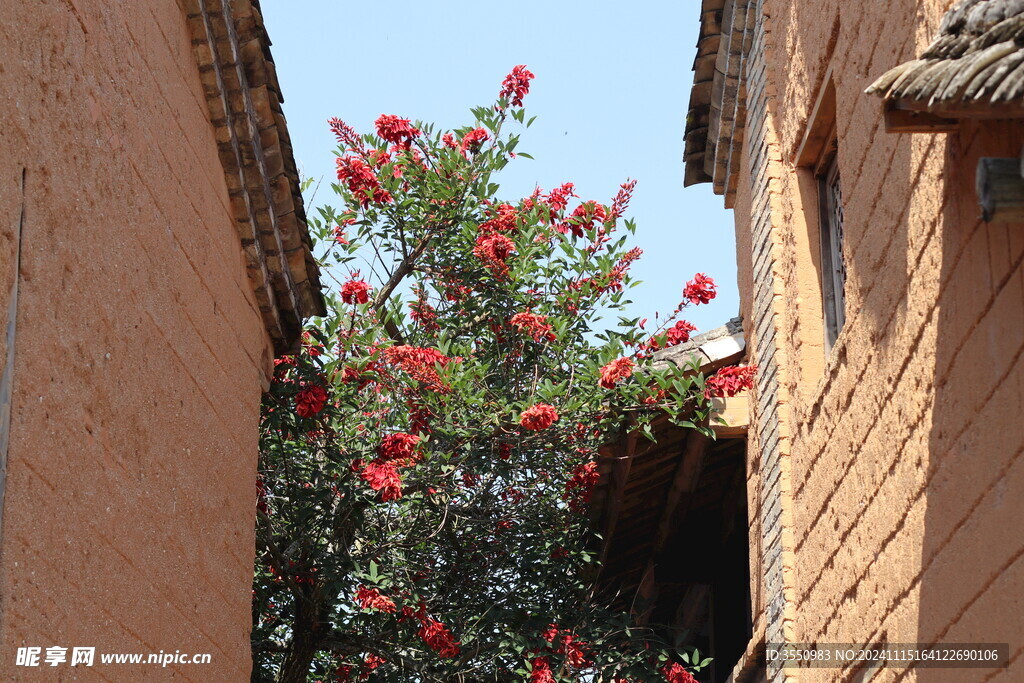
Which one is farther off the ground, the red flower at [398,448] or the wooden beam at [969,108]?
the red flower at [398,448]

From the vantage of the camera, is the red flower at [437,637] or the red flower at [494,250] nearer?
the red flower at [437,637]

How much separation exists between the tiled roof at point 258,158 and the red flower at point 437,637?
5.81 feet

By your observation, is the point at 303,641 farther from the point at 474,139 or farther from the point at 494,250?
the point at 474,139

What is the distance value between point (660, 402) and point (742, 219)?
137 cm

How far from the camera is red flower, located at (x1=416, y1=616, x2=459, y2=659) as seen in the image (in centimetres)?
718

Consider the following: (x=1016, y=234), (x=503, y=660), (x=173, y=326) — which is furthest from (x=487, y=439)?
(x=1016, y=234)

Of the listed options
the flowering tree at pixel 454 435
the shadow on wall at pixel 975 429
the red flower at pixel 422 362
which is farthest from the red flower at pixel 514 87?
the shadow on wall at pixel 975 429

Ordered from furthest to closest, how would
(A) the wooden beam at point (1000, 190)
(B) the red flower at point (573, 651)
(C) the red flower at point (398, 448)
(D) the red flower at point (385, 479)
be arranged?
(B) the red flower at point (573, 651)
(C) the red flower at point (398, 448)
(D) the red flower at point (385, 479)
(A) the wooden beam at point (1000, 190)

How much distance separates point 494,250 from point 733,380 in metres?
1.85

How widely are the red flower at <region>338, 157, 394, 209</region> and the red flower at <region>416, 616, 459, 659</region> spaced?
109 inches

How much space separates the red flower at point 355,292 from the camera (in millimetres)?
7977

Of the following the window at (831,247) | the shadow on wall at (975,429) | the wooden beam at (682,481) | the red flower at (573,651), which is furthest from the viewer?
the wooden beam at (682,481)

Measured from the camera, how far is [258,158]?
6.08m

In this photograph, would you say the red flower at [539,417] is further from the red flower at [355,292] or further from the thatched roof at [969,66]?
the thatched roof at [969,66]
